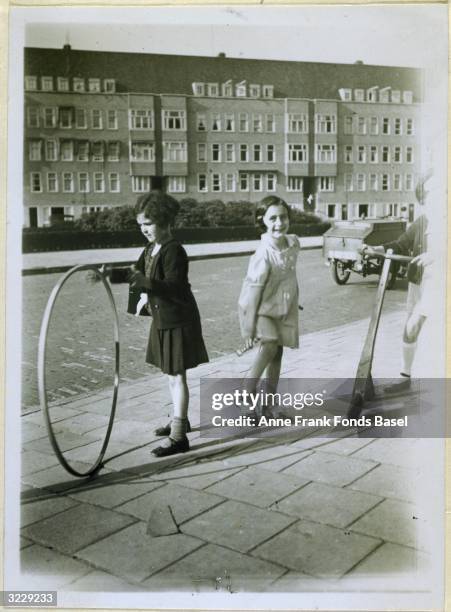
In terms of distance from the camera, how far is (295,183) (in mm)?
3332

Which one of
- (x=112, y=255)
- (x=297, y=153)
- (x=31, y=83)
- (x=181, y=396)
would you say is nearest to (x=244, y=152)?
(x=297, y=153)

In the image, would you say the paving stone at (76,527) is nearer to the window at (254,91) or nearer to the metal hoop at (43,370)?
the metal hoop at (43,370)

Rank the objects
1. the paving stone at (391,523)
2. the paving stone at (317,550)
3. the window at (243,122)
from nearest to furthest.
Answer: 1. the paving stone at (317,550)
2. the paving stone at (391,523)
3. the window at (243,122)

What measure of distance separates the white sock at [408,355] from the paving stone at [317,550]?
3.14 ft

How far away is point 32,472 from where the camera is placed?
312 cm

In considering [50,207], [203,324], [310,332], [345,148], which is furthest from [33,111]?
[310,332]

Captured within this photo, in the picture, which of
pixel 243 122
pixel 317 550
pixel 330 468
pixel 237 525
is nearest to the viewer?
pixel 317 550

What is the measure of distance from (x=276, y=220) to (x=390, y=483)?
137 centimetres

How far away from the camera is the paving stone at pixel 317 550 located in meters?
2.59

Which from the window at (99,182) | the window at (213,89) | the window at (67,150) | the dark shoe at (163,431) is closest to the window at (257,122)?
the window at (213,89)

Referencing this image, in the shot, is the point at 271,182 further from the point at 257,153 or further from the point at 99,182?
the point at 99,182

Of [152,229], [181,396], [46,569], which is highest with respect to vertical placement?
[152,229]

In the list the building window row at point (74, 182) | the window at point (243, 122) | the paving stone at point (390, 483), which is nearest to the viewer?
the paving stone at point (390, 483)

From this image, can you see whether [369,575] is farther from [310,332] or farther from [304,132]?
[304,132]
